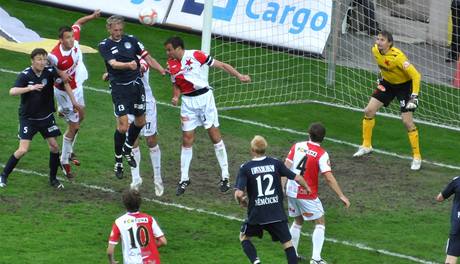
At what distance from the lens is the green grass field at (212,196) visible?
14758 mm

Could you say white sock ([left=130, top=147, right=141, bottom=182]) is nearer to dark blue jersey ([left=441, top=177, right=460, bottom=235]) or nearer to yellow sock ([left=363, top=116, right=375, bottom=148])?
yellow sock ([left=363, top=116, right=375, bottom=148])

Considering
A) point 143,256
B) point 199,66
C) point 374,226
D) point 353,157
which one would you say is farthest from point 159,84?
point 143,256

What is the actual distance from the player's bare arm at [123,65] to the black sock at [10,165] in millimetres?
2019

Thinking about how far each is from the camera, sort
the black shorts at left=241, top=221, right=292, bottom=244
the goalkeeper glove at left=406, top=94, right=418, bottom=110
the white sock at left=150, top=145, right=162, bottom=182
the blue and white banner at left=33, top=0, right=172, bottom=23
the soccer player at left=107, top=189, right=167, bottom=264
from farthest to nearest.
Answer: the blue and white banner at left=33, top=0, right=172, bottom=23 → the goalkeeper glove at left=406, top=94, right=418, bottom=110 → the white sock at left=150, top=145, right=162, bottom=182 → the black shorts at left=241, top=221, right=292, bottom=244 → the soccer player at left=107, top=189, right=167, bottom=264

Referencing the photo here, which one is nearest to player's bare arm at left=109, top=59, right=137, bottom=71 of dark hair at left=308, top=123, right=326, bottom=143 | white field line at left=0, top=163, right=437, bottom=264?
white field line at left=0, top=163, right=437, bottom=264

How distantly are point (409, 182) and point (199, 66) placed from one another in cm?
425

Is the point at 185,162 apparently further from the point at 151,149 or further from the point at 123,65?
the point at 123,65

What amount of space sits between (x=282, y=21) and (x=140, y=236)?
1369 centimetres

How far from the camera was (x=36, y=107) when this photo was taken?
16.5 metres

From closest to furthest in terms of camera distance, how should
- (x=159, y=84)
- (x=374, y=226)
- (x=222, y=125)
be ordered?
(x=374, y=226) < (x=222, y=125) < (x=159, y=84)

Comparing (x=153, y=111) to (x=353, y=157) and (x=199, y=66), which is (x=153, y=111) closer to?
(x=199, y=66)

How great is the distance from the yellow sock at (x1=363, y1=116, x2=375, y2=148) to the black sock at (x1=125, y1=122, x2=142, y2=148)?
472 centimetres

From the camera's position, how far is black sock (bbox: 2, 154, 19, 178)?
16.6m

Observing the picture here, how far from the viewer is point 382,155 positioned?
20094 mm
